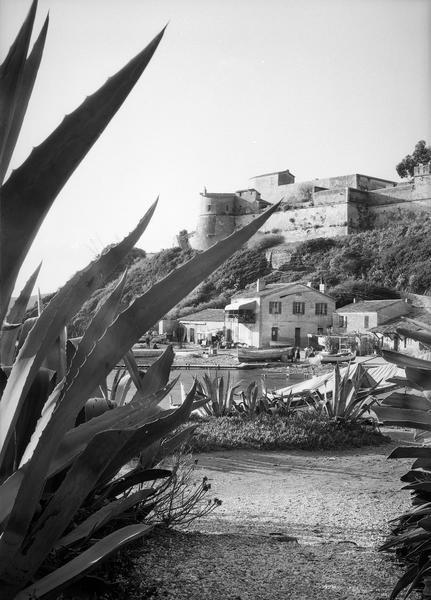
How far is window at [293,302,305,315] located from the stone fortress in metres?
15.7

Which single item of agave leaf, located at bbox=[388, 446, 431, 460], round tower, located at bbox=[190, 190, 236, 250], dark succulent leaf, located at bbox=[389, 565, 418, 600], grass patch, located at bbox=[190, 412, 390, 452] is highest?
round tower, located at bbox=[190, 190, 236, 250]

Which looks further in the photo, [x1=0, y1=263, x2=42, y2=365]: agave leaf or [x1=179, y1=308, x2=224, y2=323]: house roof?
[x1=179, y1=308, x2=224, y2=323]: house roof

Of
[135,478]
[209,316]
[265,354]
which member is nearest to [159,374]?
[135,478]

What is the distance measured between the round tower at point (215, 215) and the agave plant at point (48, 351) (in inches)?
3076

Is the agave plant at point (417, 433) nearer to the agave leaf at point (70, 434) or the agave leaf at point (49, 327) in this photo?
the agave leaf at point (70, 434)

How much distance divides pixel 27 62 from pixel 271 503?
3.68m

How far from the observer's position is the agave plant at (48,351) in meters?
1.29

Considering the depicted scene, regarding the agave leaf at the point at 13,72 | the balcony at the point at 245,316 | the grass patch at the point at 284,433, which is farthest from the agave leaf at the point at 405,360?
the balcony at the point at 245,316

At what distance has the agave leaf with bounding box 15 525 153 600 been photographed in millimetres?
1572

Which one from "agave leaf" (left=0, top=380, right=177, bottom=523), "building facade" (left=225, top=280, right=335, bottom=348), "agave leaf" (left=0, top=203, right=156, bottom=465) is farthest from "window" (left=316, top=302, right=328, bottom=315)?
"agave leaf" (left=0, top=203, right=156, bottom=465)

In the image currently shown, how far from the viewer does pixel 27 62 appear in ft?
4.65

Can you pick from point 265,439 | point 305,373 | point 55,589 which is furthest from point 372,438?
point 305,373

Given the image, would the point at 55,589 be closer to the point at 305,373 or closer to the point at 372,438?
the point at 372,438

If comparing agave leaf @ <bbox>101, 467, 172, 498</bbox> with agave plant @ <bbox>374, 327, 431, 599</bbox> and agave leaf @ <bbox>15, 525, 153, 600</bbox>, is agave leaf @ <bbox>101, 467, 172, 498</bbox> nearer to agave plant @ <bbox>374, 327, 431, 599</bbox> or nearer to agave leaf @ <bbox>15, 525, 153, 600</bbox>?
agave leaf @ <bbox>15, 525, 153, 600</bbox>
